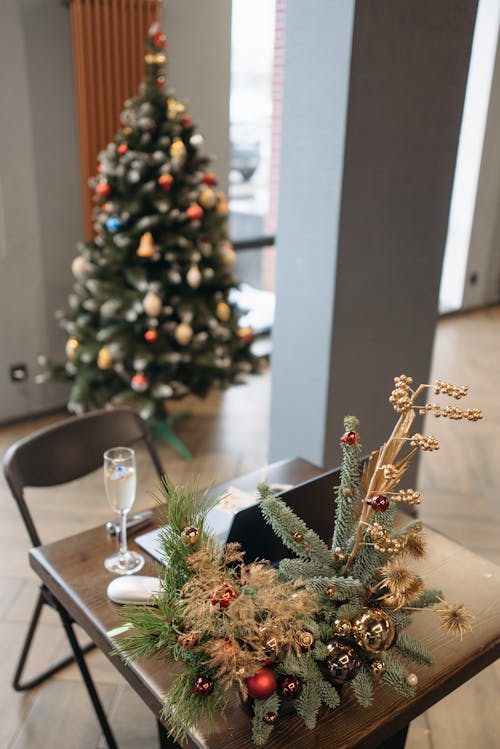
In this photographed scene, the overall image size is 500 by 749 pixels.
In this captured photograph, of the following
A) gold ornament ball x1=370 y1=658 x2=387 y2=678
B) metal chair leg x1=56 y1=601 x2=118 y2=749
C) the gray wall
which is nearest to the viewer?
gold ornament ball x1=370 y1=658 x2=387 y2=678

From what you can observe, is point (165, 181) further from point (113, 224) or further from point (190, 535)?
point (190, 535)

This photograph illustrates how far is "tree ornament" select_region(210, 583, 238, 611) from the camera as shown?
1.06 m

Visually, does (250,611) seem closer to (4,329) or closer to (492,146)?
(4,329)

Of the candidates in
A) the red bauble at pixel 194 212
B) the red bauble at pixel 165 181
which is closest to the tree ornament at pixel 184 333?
the red bauble at pixel 194 212

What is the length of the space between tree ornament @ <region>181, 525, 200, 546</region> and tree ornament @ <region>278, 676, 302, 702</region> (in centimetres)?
25

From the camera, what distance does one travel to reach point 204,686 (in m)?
1.07

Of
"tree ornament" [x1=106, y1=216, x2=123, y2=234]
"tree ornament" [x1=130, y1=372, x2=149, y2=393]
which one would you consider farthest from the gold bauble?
"tree ornament" [x1=130, y1=372, x2=149, y2=393]

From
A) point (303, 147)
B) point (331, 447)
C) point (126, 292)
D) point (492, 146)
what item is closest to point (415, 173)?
point (303, 147)

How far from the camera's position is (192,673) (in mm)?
1097

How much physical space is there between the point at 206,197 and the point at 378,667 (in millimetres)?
2657

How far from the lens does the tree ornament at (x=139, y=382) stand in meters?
3.41

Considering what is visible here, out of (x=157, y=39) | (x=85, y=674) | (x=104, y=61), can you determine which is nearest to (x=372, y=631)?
(x=85, y=674)

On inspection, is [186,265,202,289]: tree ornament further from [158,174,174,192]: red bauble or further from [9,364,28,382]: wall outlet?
[9,364,28,382]: wall outlet

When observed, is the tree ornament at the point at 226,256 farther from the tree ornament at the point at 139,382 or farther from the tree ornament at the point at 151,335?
the tree ornament at the point at 139,382
